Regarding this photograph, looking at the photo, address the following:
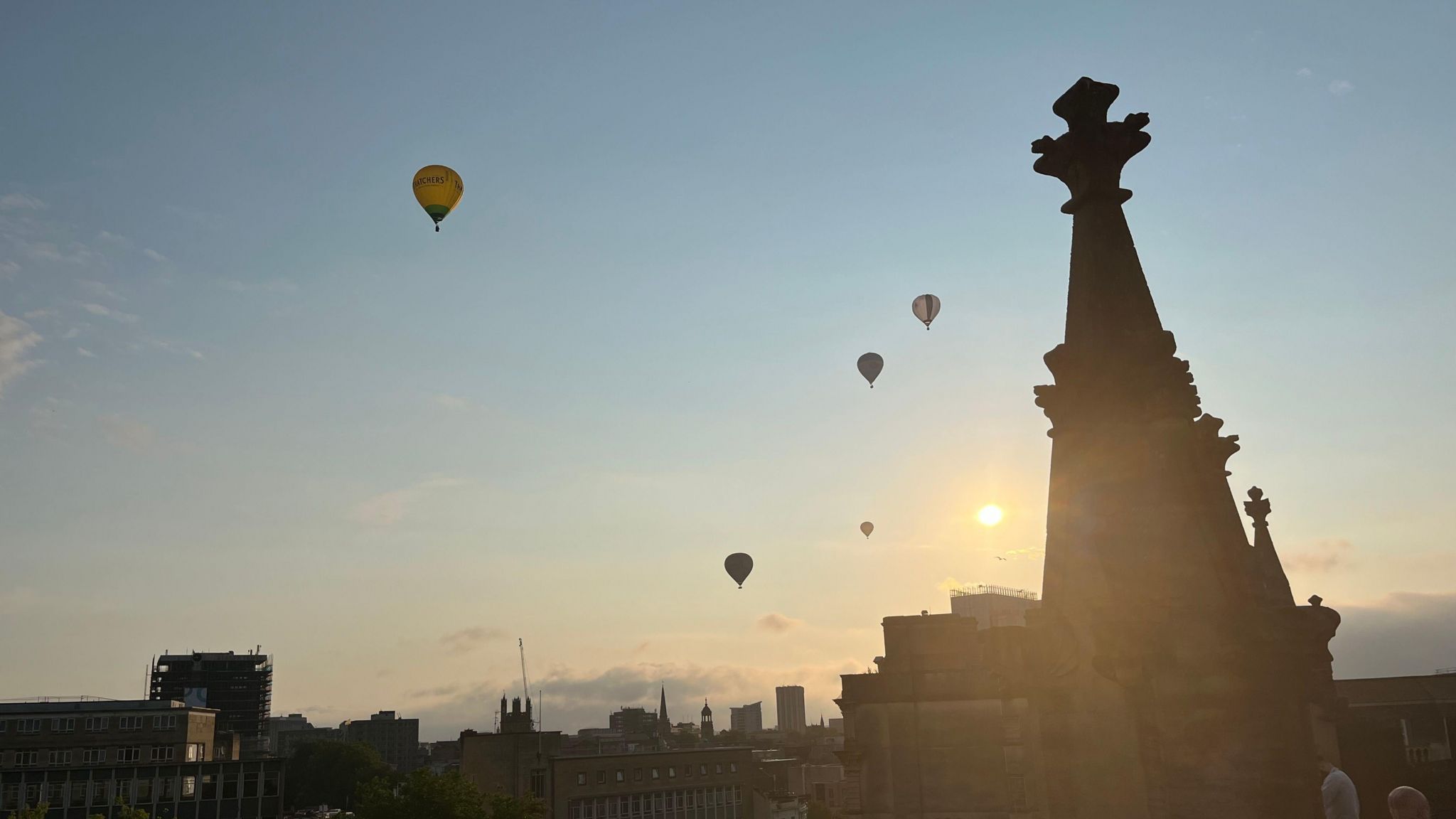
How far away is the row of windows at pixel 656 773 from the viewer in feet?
336

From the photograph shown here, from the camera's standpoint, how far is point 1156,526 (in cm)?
992

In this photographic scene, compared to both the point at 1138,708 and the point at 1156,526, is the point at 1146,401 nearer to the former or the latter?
the point at 1156,526

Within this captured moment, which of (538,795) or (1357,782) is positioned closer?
(1357,782)

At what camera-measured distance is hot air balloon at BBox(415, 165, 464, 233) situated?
56188mm

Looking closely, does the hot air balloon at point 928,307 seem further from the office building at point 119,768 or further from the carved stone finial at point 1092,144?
the office building at point 119,768

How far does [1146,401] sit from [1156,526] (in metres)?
1.24

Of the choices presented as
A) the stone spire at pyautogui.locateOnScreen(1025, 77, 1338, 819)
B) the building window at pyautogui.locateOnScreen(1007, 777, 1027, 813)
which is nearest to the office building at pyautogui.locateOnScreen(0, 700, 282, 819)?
the building window at pyautogui.locateOnScreen(1007, 777, 1027, 813)

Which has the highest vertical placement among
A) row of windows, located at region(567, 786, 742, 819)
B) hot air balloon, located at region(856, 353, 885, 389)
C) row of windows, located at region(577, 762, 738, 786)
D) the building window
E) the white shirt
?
hot air balloon, located at region(856, 353, 885, 389)

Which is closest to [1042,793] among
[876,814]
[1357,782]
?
[1357,782]

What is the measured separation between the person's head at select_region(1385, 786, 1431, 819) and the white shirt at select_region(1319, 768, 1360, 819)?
628 mm

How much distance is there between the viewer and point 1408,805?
7961 millimetres

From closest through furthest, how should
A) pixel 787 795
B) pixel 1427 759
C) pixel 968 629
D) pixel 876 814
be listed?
1. pixel 1427 759
2. pixel 876 814
3. pixel 968 629
4. pixel 787 795

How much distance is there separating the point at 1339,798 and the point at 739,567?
7757 cm

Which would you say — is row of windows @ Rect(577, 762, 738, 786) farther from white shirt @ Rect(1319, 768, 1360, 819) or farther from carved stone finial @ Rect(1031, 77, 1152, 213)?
white shirt @ Rect(1319, 768, 1360, 819)
